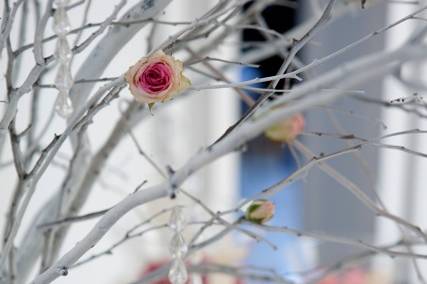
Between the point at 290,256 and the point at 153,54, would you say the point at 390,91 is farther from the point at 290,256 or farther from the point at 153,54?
the point at 153,54

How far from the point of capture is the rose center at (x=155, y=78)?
316 millimetres

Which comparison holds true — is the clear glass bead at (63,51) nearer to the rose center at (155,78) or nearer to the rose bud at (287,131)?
the rose center at (155,78)

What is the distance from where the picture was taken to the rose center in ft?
1.04

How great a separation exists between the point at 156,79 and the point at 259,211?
119 millimetres

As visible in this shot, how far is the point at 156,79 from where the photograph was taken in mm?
316

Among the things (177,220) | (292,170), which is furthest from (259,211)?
(292,170)

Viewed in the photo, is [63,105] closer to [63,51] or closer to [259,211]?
[63,51]

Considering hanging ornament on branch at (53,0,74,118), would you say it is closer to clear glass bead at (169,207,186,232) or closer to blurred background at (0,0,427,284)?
clear glass bead at (169,207,186,232)

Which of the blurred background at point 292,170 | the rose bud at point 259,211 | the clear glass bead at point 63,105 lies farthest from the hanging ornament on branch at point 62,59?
the blurred background at point 292,170

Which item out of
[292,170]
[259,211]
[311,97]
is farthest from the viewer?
[292,170]

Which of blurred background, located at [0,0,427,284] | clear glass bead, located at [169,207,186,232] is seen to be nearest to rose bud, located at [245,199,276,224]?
clear glass bead, located at [169,207,186,232]

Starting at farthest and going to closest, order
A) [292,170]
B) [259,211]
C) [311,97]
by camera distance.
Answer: [292,170], [259,211], [311,97]

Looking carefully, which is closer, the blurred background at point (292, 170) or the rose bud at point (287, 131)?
the rose bud at point (287, 131)

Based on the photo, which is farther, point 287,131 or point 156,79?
point 287,131
